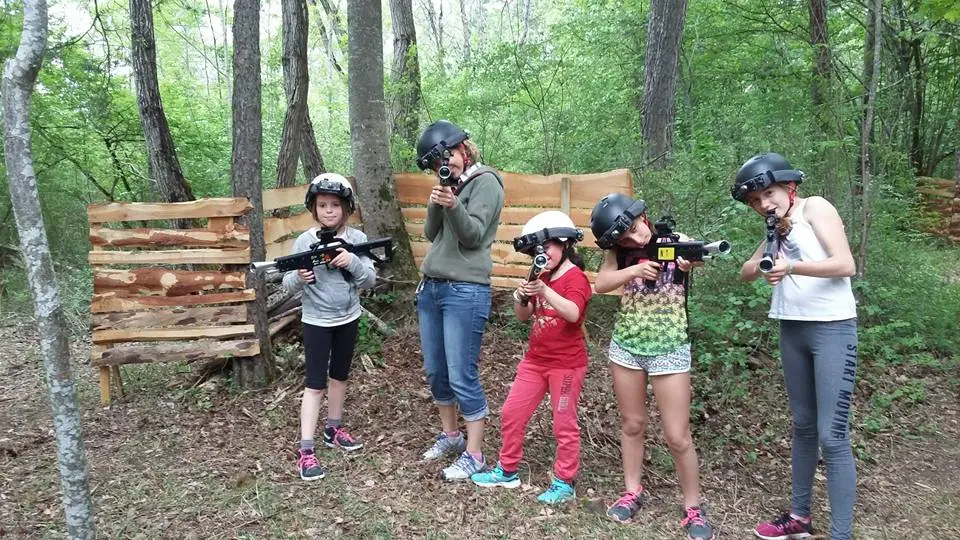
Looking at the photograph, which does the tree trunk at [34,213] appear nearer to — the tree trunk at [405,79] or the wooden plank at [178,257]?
the wooden plank at [178,257]

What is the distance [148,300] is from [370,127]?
259 cm

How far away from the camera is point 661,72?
794 cm

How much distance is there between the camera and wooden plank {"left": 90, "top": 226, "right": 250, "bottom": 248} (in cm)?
528

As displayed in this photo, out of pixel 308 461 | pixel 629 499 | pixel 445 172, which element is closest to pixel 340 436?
A: pixel 308 461

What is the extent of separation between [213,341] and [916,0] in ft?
32.0

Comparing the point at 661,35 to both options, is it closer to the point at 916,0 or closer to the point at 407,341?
the point at 916,0

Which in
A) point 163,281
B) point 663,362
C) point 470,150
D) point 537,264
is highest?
point 470,150

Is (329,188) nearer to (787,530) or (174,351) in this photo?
(174,351)

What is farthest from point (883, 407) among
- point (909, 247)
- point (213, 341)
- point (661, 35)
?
point (213, 341)

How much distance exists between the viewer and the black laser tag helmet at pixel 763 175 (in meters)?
3.14

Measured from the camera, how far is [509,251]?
7.01m

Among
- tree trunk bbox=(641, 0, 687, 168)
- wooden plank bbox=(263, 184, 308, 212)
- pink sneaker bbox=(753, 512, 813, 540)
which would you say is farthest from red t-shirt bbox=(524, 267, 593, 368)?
tree trunk bbox=(641, 0, 687, 168)

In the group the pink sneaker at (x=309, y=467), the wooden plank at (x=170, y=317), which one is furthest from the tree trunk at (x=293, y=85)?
the pink sneaker at (x=309, y=467)

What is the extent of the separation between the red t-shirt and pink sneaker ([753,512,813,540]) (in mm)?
1357
